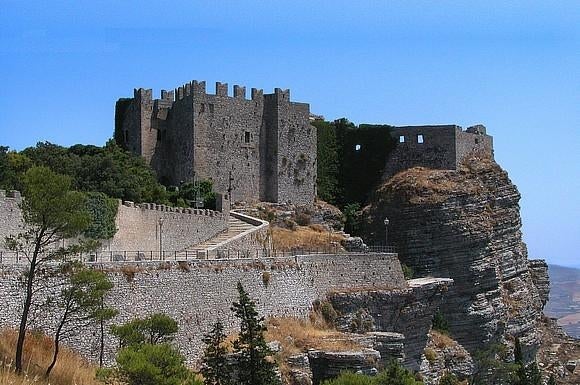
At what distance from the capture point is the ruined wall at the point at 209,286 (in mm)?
29734

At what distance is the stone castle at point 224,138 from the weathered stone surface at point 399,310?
1237 cm

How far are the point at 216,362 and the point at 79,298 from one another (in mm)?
7215

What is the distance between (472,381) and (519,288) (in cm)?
1154

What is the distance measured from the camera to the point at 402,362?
4419 centimetres

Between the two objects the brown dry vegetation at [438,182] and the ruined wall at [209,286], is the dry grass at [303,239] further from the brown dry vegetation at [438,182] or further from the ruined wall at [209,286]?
the brown dry vegetation at [438,182]

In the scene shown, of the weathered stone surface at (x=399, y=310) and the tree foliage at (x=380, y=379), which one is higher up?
the weathered stone surface at (x=399, y=310)

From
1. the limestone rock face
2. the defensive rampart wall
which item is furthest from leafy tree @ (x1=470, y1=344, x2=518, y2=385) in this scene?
the defensive rampart wall

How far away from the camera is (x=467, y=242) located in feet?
197

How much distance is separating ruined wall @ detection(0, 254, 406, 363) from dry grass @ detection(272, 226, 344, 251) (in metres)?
6.62

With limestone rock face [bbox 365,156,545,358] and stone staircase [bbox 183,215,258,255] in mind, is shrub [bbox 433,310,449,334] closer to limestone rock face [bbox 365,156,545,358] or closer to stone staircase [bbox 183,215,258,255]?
limestone rock face [bbox 365,156,545,358]

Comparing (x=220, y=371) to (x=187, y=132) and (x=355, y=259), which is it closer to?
(x=355, y=259)

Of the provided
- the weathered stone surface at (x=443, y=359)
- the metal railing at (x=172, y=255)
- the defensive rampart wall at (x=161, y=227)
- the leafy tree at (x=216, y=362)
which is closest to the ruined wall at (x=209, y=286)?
the metal railing at (x=172, y=255)

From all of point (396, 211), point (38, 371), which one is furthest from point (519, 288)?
point (38, 371)

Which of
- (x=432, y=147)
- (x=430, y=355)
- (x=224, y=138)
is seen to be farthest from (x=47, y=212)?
(x=432, y=147)
